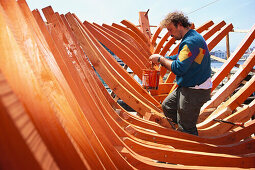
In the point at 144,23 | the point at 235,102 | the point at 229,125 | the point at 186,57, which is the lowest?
the point at 229,125

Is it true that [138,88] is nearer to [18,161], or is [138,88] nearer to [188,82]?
[188,82]

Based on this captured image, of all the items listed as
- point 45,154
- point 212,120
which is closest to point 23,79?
point 45,154

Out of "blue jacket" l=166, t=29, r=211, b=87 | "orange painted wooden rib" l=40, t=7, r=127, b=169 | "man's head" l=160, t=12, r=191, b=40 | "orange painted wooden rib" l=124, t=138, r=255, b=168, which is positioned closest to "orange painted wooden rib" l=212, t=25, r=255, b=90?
"blue jacket" l=166, t=29, r=211, b=87

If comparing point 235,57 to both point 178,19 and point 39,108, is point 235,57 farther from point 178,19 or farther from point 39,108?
point 39,108

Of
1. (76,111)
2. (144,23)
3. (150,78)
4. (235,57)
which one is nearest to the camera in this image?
(76,111)

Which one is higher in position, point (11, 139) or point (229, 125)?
point (11, 139)

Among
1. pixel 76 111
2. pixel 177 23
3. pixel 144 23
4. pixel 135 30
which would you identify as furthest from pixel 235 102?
pixel 144 23

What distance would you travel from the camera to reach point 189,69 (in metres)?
2.20

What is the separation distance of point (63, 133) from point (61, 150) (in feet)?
0.15

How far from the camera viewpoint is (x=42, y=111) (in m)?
0.51

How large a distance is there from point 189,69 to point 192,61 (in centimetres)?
13

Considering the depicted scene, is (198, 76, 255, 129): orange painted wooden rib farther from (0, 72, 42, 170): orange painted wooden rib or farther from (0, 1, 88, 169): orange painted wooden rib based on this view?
(0, 72, 42, 170): orange painted wooden rib

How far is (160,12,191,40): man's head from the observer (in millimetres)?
2264

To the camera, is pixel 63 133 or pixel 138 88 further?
pixel 138 88
